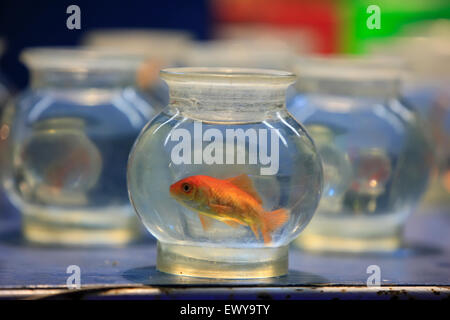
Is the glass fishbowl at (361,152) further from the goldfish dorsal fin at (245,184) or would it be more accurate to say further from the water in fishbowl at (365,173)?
the goldfish dorsal fin at (245,184)

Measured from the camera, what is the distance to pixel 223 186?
959mm

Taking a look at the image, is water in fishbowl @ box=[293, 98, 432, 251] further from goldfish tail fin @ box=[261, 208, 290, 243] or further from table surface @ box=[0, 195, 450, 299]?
goldfish tail fin @ box=[261, 208, 290, 243]

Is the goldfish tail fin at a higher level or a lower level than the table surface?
higher

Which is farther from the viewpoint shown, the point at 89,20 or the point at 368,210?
the point at 89,20

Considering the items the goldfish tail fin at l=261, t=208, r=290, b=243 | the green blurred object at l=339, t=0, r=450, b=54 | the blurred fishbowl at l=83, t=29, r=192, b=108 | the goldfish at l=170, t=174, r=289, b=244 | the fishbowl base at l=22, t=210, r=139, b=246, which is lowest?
the fishbowl base at l=22, t=210, r=139, b=246

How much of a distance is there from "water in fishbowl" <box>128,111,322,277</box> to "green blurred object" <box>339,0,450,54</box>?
1.88 meters

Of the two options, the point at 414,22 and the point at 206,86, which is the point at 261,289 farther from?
the point at 414,22

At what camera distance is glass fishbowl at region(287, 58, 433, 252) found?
1.22 m

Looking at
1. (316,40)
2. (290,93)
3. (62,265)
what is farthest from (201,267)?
(316,40)

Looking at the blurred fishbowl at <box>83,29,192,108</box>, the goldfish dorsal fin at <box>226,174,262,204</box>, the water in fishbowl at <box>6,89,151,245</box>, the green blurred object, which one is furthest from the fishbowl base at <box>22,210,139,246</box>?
the green blurred object

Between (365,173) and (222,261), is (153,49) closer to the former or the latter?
(365,173)

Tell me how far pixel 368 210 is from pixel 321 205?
70 mm

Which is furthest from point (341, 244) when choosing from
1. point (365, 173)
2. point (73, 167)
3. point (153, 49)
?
point (153, 49)
